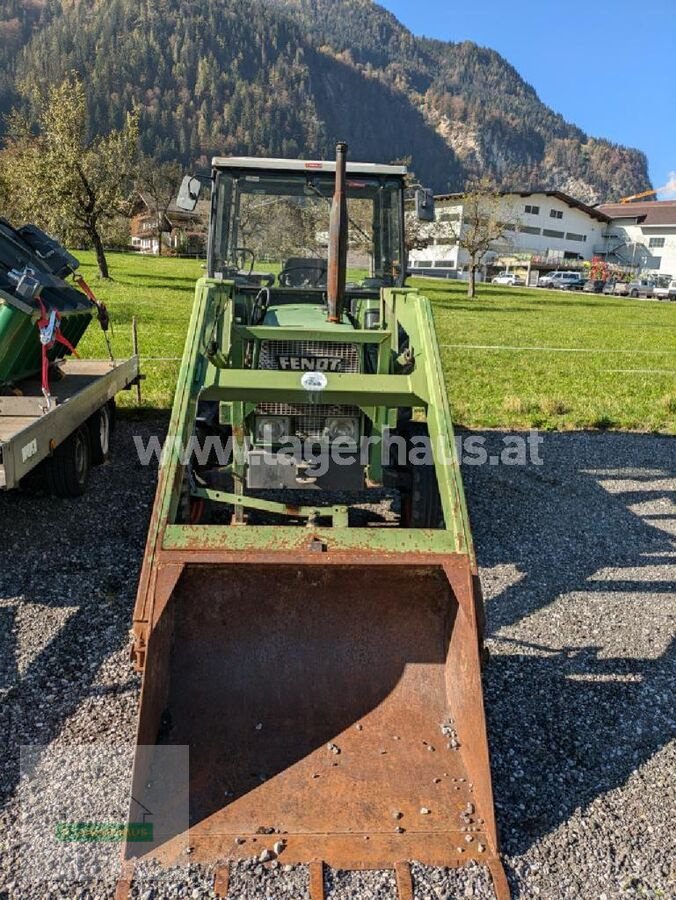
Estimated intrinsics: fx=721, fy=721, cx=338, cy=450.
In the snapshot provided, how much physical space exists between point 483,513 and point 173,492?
340 cm

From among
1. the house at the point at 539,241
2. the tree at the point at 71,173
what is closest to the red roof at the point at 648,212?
the house at the point at 539,241

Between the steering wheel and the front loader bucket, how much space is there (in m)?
3.08

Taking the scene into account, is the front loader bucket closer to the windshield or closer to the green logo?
the green logo

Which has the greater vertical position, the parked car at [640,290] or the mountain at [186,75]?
the mountain at [186,75]

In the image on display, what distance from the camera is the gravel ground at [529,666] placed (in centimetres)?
272

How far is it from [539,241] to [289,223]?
213ft

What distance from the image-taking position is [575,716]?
3.54 meters

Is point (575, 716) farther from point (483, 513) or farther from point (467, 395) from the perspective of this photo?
point (467, 395)

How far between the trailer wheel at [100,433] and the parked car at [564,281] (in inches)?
1938

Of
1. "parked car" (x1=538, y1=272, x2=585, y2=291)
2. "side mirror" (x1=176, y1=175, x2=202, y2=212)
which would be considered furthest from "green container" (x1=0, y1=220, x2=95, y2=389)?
"parked car" (x1=538, y1=272, x2=585, y2=291)

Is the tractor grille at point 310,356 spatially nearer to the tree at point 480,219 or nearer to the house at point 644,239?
the tree at point 480,219

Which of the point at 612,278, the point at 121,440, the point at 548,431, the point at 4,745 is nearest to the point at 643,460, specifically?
the point at 548,431

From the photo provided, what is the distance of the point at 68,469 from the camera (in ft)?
19.1

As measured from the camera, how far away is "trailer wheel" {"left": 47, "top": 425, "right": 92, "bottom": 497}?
576 centimetres
